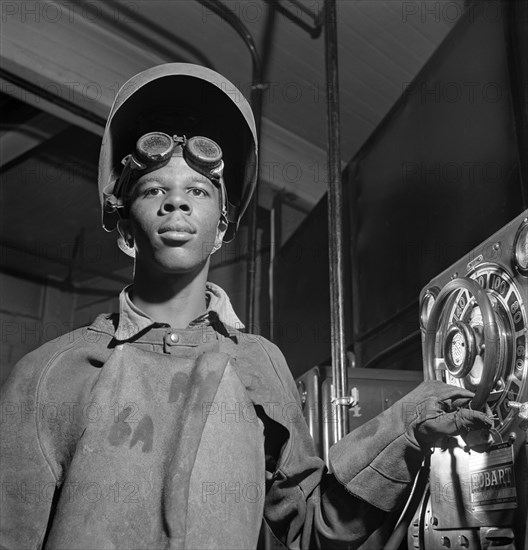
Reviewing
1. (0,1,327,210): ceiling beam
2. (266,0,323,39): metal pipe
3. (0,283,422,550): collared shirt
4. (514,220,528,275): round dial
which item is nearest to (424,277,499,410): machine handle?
(514,220,528,275): round dial

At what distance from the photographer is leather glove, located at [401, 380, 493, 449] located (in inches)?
48.1

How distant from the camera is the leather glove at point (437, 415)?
122 cm

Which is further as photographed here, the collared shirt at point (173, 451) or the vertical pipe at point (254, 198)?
the vertical pipe at point (254, 198)

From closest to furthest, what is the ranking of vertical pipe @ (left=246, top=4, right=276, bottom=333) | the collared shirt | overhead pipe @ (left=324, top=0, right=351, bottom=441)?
the collared shirt < overhead pipe @ (left=324, top=0, right=351, bottom=441) < vertical pipe @ (left=246, top=4, right=276, bottom=333)

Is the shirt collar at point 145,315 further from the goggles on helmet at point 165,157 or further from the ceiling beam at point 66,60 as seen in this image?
the ceiling beam at point 66,60

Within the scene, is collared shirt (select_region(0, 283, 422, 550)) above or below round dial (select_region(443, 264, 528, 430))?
below

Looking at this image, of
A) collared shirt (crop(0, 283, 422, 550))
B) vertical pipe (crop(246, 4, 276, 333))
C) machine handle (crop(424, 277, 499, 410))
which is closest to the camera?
collared shirt (crop(0, 283, 422, 550))

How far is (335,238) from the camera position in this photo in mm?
2129

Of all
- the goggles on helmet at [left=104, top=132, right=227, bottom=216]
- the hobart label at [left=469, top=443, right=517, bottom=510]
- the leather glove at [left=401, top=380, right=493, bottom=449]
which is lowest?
the hobart label at [left=469, top=443, right=517, bottom=510]

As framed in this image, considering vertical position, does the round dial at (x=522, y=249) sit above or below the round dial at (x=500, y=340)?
above

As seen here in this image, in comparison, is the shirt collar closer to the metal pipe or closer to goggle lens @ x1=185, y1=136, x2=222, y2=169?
goggle lens @ x1=185, y1=136, x2=222, y2=169

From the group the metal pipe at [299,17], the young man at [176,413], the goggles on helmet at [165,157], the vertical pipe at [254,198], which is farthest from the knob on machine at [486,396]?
the metal pipe at [299,17]

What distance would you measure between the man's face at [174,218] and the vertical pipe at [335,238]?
2.49 feet

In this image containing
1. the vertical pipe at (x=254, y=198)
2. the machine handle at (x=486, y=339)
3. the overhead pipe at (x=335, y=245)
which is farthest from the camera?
the vertical pipe at (x=254, y=198)
